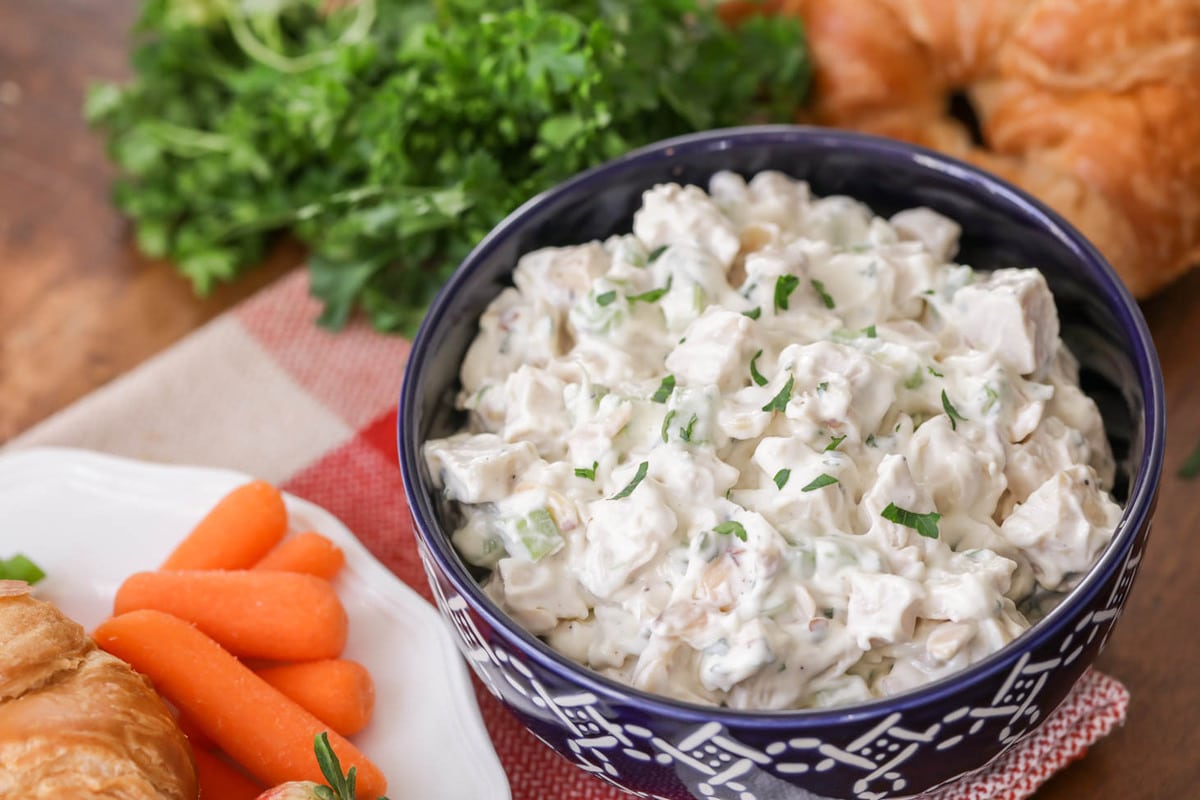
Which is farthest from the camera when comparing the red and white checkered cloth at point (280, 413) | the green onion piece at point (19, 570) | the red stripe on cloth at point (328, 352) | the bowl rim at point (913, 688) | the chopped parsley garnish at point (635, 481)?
the red stripe on cloth at point (328, 352)

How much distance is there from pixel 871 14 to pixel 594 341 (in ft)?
3.78

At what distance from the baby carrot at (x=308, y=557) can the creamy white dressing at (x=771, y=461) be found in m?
0.33

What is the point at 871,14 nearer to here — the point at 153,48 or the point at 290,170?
the point at 290,170

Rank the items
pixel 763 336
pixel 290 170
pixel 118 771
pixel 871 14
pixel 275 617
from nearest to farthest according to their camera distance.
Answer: pixel 118 771 → pixel 763 336 → pixel 275 617 → pixel 871 14 → pixel 290 170

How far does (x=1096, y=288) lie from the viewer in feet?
6.16

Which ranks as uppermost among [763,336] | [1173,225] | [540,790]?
[763,336]

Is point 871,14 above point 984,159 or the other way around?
above

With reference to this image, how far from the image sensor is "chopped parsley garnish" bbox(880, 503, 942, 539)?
159cm

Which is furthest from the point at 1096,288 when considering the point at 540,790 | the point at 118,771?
the point at 118,771

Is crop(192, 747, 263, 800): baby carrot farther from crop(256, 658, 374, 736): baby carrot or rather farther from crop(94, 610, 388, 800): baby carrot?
crop(256, 658, 374, 736): baby carrot

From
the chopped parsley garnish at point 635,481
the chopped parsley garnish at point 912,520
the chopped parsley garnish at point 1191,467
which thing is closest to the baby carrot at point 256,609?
the chopped parsley garnish at point 635,481

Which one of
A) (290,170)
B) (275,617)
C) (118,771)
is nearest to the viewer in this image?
(118,771)

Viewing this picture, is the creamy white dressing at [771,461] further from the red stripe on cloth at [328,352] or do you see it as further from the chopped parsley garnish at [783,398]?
the red stripe on cloth at [328,352]

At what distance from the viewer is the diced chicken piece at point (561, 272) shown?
76.5 inches
